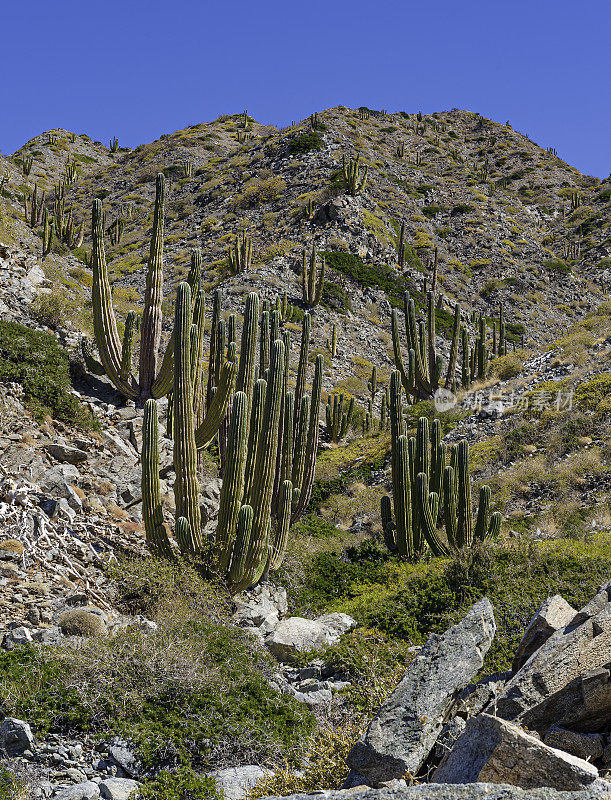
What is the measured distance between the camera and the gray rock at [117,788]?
209 inches

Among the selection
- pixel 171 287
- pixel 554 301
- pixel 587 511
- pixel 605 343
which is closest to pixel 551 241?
pixel 554 301

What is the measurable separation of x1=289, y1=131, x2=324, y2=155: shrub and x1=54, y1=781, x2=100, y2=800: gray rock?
4377 cm

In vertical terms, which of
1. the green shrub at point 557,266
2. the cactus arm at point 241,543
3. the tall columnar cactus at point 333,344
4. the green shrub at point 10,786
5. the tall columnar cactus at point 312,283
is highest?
the green shrub at point 557,266

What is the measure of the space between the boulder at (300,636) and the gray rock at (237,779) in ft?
8.28

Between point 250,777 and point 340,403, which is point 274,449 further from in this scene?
point 340,403

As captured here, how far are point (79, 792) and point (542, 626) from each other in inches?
144

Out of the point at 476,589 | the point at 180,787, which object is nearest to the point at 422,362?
the point at 476,589

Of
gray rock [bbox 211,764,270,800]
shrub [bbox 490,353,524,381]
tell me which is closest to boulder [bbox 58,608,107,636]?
gray rock [bbox 211,764,270,800]

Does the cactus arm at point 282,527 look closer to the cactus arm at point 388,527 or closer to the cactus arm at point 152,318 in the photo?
→ the cactus arm at point 388,527

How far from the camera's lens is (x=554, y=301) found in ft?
137

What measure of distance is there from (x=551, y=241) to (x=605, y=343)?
32.0 m

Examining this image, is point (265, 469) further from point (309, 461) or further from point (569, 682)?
point (569, 682)

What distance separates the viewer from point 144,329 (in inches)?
493

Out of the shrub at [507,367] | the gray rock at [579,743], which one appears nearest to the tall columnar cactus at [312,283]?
the shrub at [507,367]
